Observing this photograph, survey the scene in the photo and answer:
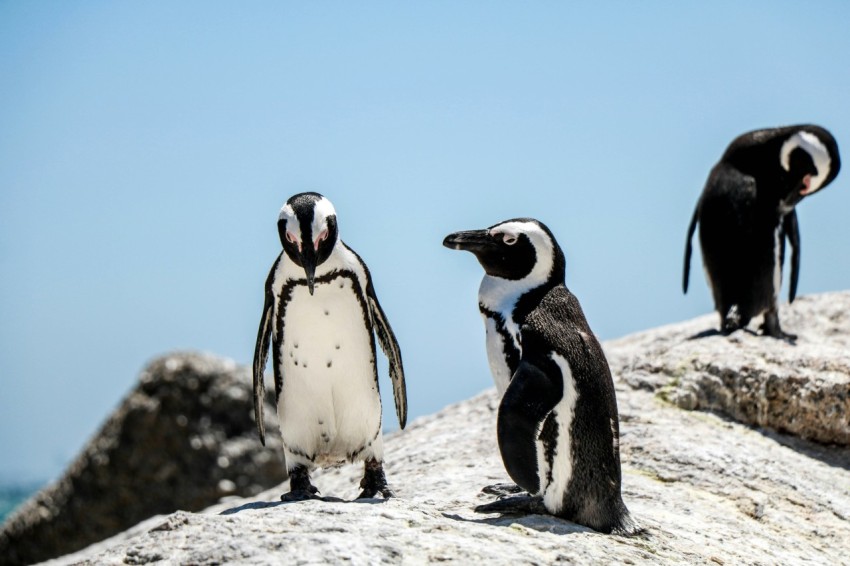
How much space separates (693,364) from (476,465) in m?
1.99

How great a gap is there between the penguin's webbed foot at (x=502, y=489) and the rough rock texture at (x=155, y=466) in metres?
6.74

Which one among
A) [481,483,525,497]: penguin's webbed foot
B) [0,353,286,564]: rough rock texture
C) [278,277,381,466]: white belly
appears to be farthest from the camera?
[0,353,286,564]: rough rock texture

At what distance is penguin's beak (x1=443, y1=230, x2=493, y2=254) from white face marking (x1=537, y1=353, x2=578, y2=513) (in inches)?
24.3

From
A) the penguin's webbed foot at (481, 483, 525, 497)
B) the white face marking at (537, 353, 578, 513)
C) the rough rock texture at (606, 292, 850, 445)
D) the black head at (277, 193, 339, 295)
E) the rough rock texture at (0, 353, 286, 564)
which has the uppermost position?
the black head at (277, 193, 339, 295)

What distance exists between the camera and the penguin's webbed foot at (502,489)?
4641 mm

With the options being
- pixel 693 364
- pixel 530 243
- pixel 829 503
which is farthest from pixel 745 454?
pixel 530 243

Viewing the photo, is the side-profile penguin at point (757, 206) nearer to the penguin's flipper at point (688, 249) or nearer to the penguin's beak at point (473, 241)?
the penguin's flipper at point (688, 249)

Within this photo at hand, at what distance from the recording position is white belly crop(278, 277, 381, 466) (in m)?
4.82

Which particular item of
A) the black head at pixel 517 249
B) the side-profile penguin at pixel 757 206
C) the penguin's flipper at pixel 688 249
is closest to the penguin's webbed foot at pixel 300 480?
the black head at pixel 517 249

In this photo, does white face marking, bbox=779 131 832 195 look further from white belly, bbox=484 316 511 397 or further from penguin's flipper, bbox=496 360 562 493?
penguin's flipper, bbox=496 360 562 493

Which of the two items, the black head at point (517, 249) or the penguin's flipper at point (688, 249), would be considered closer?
the black head at point (517, 249)

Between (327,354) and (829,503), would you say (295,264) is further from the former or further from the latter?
(829,503)

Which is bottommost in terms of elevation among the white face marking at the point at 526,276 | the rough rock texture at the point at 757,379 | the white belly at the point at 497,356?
the rough rock texture at the point at 757,379

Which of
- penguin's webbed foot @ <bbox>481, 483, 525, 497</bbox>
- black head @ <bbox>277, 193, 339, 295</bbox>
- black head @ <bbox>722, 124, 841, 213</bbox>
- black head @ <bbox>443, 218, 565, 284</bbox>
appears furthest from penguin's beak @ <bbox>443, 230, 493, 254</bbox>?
black head @ <bbox>722, 124, 841, 213</bbox>
